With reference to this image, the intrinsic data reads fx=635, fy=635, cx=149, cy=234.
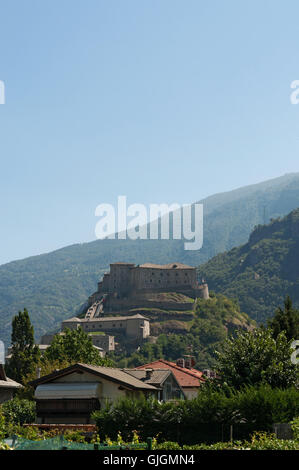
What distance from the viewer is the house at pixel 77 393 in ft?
137

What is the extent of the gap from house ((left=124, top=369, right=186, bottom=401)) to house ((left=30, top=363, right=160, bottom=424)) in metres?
7.97

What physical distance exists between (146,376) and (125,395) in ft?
34.8

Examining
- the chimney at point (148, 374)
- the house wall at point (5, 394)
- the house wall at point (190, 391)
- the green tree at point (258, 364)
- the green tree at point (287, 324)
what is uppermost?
the green tree at point (287, 324)

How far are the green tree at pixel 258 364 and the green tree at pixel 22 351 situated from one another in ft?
117

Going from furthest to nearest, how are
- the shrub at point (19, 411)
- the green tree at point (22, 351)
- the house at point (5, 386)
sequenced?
the green tree at point (22, 351), the shrub at point (19, 411), the house at point (5, 386)

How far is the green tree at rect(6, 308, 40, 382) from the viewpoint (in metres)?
73.4

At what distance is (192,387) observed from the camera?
65.9m

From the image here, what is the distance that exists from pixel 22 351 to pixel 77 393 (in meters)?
34.6

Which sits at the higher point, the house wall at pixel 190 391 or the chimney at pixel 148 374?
the chimney at pixel 148 374

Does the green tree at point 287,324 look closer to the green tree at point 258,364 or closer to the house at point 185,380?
the green tree at point 258,364

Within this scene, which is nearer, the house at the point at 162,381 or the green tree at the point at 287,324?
the house at the point at 162,381

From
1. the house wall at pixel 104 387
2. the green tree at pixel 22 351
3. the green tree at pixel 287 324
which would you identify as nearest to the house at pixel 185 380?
the green tree at pixel 22 351

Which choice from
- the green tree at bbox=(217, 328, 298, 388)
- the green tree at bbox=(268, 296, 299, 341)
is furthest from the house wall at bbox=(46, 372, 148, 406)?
the green tree at bbox=(268, 296, 299, 341)
